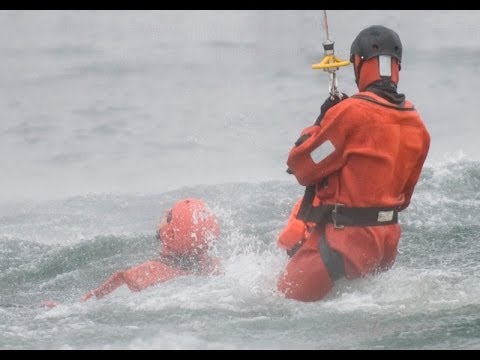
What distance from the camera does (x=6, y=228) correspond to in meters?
9.34

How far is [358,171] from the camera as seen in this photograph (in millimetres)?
5754

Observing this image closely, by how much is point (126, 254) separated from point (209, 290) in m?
1.98

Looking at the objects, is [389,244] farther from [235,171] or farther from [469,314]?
[235,171]

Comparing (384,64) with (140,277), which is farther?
(140,277)

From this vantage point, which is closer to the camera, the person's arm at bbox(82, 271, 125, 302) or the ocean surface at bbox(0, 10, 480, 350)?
the ocean surface at bbox(0, 10, 480, 350)

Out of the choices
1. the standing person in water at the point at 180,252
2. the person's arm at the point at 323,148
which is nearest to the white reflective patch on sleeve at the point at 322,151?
the person's arm at the point at 323,148

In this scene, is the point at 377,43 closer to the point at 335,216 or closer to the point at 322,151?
the point at 322,151

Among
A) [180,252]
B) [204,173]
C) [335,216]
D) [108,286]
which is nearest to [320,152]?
[335,216]

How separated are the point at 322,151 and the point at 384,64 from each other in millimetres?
577

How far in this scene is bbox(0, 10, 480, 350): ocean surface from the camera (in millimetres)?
5656

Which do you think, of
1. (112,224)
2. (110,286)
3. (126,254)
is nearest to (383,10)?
(112,224)

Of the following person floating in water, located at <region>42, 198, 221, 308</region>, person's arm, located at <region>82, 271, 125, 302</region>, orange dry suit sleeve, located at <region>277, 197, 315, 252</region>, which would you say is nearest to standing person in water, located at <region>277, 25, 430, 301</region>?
orange dry suit sleeve, located at <region>277, 197, 315, 252</region>

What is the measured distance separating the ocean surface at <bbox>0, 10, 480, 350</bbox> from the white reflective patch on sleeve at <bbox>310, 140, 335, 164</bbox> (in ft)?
2.40

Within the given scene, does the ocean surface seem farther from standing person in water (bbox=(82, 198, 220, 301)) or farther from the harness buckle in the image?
the harness buckle
